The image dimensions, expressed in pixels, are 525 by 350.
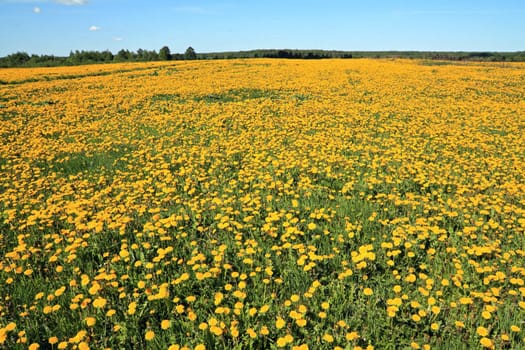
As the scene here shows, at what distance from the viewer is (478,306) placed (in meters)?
3.26

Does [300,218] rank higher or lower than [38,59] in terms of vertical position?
lower

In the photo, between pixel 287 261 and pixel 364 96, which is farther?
pixel 364 96

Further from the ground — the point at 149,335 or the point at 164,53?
the point at 164,53

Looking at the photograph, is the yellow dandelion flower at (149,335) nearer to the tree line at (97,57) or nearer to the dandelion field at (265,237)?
the dandelion field at (265,237)

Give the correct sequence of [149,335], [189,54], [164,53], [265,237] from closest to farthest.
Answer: [149,335] < [265,237] < [164,53] < [189,54]

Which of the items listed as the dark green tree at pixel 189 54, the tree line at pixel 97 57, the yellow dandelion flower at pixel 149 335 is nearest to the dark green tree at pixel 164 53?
the tree line at pixel 97 57

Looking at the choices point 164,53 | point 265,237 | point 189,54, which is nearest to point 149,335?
point 265,237

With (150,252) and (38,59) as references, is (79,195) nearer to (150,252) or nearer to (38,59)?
(150,252)

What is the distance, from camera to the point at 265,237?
455 centimetres

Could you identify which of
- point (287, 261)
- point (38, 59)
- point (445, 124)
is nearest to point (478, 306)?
point (287, 261)

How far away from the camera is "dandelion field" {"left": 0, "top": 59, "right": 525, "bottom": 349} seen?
10.1 feet

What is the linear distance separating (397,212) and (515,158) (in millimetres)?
4161

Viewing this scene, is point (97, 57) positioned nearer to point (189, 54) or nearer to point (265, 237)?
point (189, 54)

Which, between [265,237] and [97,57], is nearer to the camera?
[265,237]
